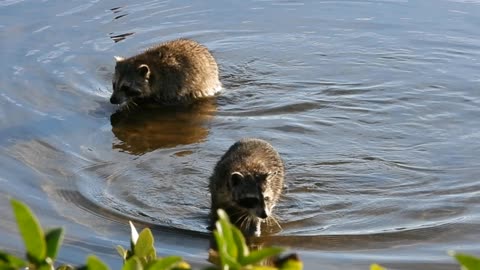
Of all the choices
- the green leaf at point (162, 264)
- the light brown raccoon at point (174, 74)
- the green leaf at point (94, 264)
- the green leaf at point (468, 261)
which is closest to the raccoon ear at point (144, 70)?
the light brown raccoon at point (174, 74)

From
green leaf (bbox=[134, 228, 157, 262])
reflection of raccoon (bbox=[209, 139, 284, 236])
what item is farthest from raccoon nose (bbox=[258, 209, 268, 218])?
green leaf (bbox=[134, 228, 157, 262])

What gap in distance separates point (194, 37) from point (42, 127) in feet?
12.6

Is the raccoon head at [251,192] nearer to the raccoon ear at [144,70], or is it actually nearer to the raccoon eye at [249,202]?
the raccoon eye at [249,202]

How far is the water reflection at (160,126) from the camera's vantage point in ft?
34.0

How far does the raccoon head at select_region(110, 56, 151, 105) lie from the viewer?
1155 centimetres

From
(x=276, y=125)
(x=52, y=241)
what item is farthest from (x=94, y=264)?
(x=276, y=125)

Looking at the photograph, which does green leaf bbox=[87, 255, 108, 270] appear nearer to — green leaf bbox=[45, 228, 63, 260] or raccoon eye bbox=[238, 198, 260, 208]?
green leaf bbox=[45, 228, 63, 260]

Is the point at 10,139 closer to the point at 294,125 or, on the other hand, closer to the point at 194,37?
the point at 294,125

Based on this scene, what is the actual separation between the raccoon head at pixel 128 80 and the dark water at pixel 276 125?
0.61 feet

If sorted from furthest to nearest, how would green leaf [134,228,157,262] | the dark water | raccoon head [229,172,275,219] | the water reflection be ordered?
the water reflection, the dark water, raccoon head [229,172,275,219], green leaf [134,228,157,262]

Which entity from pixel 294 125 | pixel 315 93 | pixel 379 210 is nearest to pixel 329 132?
pixel 294 125

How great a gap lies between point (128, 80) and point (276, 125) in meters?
2.06

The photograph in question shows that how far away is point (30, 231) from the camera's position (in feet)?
8.63

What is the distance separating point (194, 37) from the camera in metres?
13.7
